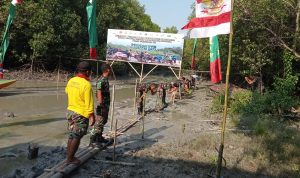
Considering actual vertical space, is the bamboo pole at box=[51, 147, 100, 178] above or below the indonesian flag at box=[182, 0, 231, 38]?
below

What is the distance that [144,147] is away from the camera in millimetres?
8875

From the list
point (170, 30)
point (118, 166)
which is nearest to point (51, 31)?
point (118, 166)

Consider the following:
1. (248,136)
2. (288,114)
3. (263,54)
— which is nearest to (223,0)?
(248,136)

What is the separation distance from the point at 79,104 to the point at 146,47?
620 inches

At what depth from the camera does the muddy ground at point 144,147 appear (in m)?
7.15

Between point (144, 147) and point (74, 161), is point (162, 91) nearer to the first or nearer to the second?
point (144, 147)

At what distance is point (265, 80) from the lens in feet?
87.5

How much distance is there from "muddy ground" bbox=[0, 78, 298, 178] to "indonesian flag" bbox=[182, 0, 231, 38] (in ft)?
8.56

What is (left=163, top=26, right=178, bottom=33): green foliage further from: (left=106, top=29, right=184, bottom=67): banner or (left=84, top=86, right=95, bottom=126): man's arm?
(left=84, top=86, right=95, bottom=126): man's arm

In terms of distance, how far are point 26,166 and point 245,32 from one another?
17.7m

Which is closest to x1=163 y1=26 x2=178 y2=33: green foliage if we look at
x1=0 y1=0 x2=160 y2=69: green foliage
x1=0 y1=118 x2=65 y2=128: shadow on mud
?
x1=0 y1=0 x2=160 y2=69: green foliage

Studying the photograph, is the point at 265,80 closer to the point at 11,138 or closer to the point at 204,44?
the point at 204,44

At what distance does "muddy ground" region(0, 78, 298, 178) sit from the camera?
7152 millimetres

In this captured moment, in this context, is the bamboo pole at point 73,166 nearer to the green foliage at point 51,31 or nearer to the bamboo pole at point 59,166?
the bamboo pole at point 59,166
